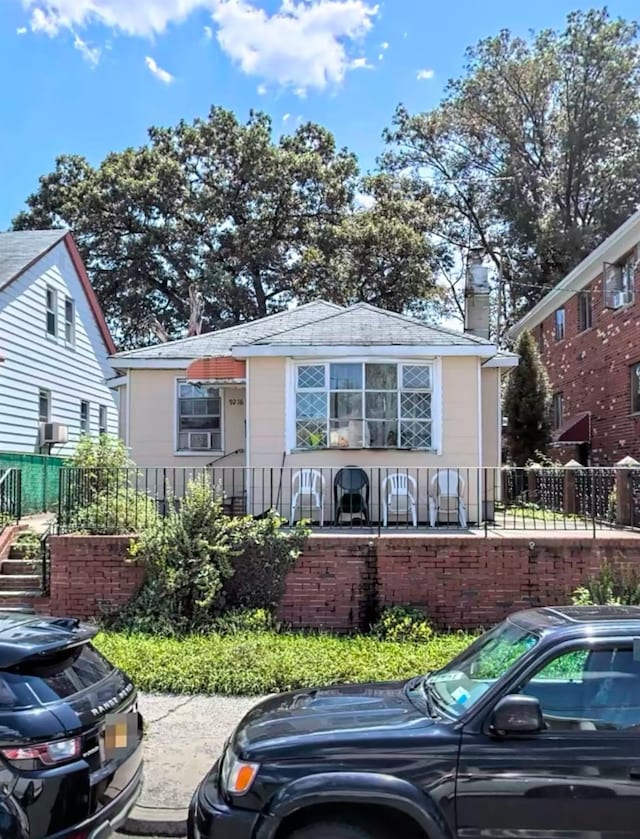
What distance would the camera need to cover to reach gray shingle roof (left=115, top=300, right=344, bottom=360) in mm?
13977

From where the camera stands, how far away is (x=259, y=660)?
23.2 feet

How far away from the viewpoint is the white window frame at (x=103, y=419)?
2162 centimetres

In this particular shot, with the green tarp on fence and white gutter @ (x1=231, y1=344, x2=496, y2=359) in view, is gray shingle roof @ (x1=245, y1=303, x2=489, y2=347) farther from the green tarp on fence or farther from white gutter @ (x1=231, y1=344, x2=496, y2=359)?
the green tarp on fence

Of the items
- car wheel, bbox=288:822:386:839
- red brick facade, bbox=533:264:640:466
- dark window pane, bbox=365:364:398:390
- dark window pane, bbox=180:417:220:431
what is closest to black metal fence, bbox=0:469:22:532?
dark window pane, bbox=180:417:220:431

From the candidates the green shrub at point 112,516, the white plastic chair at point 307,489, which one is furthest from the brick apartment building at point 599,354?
the green shrub at point 112,516

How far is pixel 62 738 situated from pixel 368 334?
8.98 metres

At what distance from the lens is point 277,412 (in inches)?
448

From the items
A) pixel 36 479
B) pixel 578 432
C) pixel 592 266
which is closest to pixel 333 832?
pixel 36 479

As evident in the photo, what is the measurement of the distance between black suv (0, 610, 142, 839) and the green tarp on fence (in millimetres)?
9601

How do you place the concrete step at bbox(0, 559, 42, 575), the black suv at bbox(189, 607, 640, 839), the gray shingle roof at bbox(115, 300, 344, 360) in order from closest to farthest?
1. the black suv at bbox(189, 607, 640, 839)
2. the concrete step at bbox(0, 559, 42, 575)
3. the gray shingle roof at bbox(115, 300, 344, 360)

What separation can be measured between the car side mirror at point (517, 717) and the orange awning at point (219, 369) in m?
9.12

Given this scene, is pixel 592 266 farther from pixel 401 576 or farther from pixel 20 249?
pixel 20 249

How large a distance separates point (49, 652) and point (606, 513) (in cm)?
937

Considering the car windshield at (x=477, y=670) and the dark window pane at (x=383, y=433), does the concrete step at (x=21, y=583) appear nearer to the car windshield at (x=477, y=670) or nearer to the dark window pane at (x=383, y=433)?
the dark window pane at (x=383, y=433)
